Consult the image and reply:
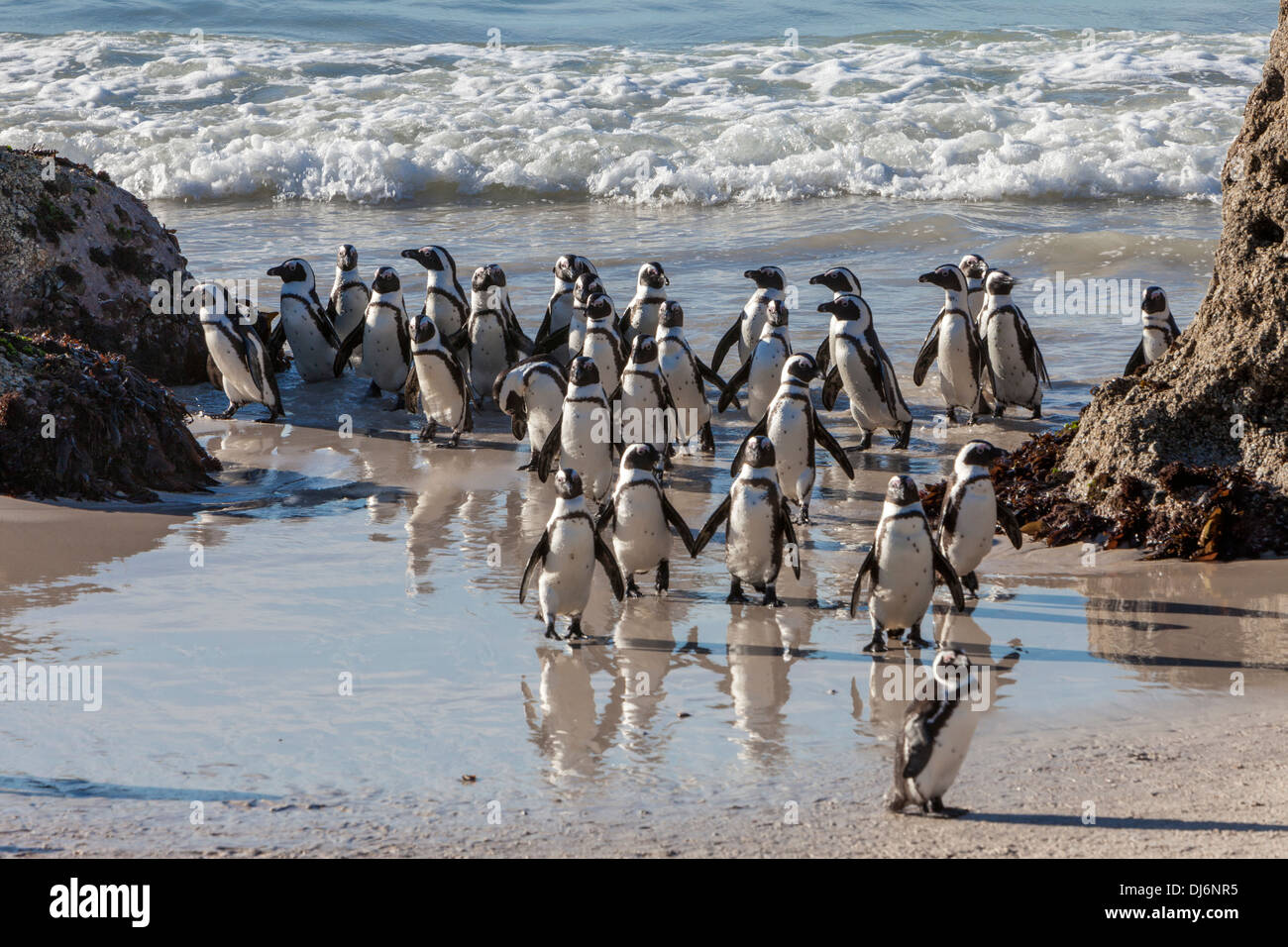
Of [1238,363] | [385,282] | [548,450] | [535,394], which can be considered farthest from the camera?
[385,282]

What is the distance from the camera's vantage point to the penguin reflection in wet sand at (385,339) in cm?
1048

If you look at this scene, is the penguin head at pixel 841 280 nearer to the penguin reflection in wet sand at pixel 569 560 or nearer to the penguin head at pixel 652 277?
the penguin head at pixel 652 277

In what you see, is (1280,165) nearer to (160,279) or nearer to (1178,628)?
(1178,628)

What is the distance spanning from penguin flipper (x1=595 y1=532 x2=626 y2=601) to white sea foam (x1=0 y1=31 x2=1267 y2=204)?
1399 centimetres

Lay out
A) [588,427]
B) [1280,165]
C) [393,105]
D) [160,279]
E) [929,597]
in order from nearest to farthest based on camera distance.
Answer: [929,597] < [1280,165] < [588,427] < [160,279] < [393,105]

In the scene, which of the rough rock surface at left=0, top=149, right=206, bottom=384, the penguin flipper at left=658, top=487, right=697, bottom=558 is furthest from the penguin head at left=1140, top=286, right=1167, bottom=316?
the rough rock surface at left=0, top=149, right=206, bottom=384

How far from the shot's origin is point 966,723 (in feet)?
13.9

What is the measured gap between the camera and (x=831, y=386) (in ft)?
31.8

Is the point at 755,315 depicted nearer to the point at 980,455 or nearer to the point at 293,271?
the point at 293,271

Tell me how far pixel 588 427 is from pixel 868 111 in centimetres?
1650

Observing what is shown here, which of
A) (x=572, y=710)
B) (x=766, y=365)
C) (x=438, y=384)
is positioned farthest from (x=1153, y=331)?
(x=572, y=710)

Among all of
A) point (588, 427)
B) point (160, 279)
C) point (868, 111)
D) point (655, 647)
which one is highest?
point (868, 111)

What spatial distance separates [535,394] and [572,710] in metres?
3.97

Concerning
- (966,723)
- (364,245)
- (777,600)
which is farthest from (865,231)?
(966,723)
